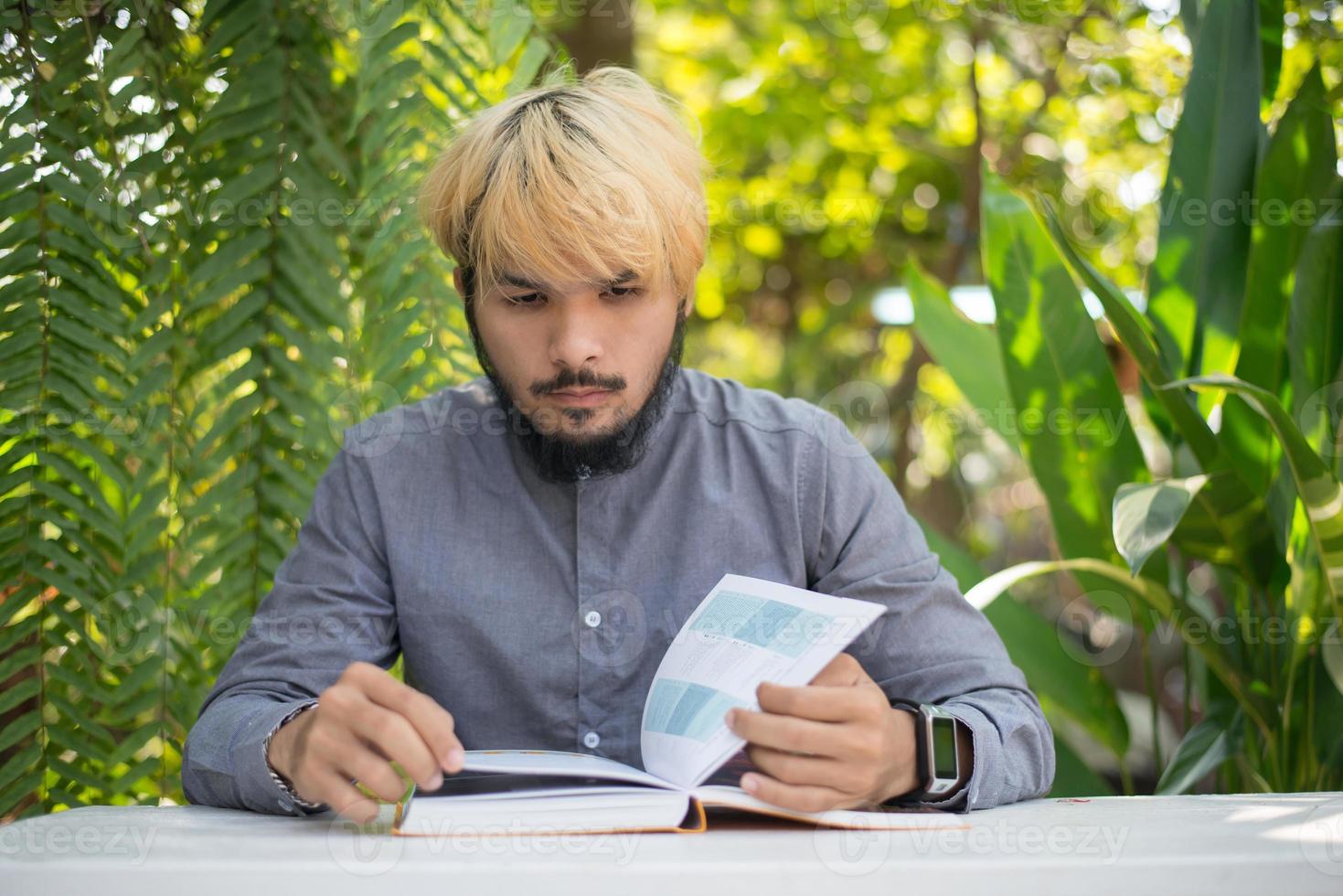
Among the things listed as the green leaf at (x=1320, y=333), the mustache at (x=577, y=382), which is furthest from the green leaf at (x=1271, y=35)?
the mustache at (x=577, y=382)

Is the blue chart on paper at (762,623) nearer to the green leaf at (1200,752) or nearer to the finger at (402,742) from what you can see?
the finger at (402,742)

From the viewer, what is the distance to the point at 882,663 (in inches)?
55.9

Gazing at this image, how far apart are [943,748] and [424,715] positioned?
0.53 metres

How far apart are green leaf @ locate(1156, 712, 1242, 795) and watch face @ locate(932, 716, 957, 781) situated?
83 cm

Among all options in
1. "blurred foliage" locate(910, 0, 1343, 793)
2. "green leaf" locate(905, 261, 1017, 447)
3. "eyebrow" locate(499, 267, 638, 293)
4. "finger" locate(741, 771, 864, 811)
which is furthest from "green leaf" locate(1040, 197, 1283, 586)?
"finger" locate(741, 771, 864, 811)

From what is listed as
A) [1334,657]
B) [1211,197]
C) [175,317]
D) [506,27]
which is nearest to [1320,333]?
[1211,197]

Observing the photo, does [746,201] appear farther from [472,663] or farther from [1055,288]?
[472,663]

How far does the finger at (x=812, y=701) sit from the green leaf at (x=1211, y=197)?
124 centimetres

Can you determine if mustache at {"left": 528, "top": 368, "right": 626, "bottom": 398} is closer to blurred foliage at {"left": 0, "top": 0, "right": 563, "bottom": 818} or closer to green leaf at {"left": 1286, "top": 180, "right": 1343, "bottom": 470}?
blurred foliage at {"left": 0, "top": 0, "right": 563, "bottom": 818}

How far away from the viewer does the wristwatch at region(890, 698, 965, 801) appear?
1.16 metres

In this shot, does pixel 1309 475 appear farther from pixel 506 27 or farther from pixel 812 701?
pixel 506 27

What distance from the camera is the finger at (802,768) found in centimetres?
102

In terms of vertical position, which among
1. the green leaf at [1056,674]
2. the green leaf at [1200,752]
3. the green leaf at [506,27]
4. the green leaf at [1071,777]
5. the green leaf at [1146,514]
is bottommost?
the green leaf at [1071,777]

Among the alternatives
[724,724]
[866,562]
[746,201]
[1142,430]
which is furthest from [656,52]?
[724,724]
